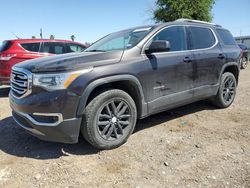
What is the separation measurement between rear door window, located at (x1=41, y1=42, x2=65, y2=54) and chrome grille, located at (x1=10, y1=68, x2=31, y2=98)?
4.35m

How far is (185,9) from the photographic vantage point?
1828 cm

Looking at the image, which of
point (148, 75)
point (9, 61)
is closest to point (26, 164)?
point (148, 75)

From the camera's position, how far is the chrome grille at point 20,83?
3.18 meters

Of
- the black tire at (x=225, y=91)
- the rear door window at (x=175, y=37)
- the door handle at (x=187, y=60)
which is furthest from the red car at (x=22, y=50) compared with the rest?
the black tire at (x=225, y=91)

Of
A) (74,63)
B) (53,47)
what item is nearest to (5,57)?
(53,47)

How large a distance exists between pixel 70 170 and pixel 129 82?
1.44m

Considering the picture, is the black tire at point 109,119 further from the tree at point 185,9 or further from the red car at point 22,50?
the tree at point 185,9

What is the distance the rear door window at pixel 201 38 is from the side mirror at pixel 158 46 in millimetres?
1081

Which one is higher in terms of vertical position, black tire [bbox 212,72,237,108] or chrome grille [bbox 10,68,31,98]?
chrome grille [bbox 10,68,31,98]

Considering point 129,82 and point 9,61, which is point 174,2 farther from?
point 129,82

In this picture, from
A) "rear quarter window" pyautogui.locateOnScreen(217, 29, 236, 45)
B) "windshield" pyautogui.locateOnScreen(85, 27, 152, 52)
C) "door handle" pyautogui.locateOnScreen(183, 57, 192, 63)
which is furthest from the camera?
"rear quarter window" pyautogui.locateOnScreen(217, 29, 236, 45)

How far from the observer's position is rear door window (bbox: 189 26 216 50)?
4609 mm

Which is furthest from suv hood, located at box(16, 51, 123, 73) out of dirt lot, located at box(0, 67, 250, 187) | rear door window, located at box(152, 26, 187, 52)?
dirt lot, located at box(0, 67, 250, 187)

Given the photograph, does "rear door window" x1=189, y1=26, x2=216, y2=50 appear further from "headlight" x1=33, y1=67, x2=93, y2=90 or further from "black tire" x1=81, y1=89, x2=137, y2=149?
"headlight" x1=33, y1=67, x2=93, y2=90
